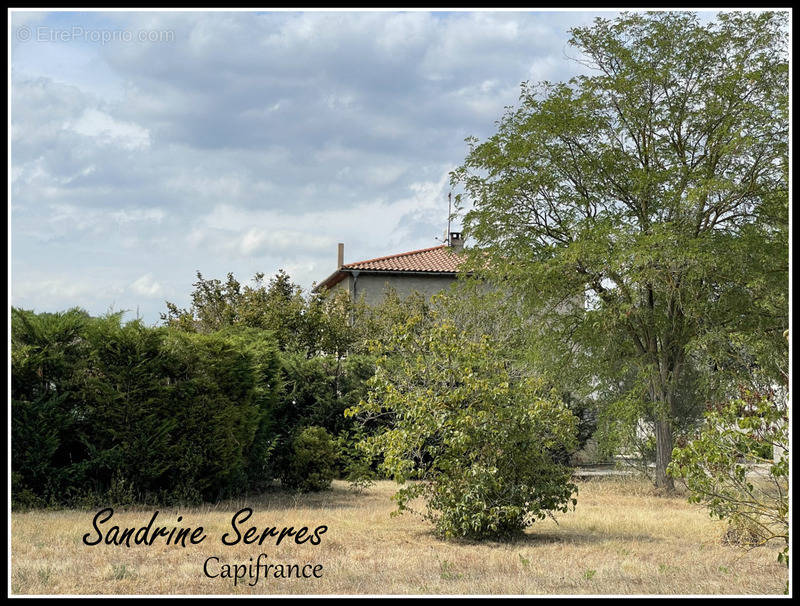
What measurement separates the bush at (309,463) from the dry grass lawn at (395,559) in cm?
223

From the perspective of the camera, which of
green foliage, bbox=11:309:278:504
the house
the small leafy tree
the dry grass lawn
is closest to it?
the dry grass lawn

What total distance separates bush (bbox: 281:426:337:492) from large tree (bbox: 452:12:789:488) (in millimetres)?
5439

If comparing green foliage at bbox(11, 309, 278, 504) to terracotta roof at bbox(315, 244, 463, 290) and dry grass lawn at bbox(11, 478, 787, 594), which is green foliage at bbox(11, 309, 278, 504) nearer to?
dry grass lawn at bbox(11, 478, 787, 594)

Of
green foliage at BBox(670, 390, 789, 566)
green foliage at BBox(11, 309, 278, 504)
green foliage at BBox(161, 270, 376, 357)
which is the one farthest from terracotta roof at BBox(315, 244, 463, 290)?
green foliage at BBox(670, 390, 789, 566)

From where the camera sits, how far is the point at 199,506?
35.0 feet

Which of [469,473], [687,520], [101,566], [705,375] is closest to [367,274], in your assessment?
[705,375]

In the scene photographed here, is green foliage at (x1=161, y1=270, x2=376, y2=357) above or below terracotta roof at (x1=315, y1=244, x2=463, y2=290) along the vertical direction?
below

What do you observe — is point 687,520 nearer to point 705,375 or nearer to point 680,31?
point 705,375

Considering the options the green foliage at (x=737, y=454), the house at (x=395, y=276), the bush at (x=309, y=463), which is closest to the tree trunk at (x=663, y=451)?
the bush at (x=309, y=463)

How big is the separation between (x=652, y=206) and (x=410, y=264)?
1704 centimetres

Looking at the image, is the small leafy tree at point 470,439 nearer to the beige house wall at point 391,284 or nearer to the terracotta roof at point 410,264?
the terracotta roof at point 410,264

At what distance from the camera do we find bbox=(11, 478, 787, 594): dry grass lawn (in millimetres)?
6344

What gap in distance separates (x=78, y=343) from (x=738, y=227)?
1250 centimetres

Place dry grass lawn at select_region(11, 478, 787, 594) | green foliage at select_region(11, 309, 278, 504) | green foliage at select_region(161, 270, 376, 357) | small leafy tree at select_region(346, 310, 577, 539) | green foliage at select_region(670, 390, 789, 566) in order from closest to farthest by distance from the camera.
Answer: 1. dry grass lawn at select_region(11, 478, 787, 594)
2. green foliage at select_region(670, 390, 789, 566)
3. small leafy tree at select_region(346, 310, 577, 539)
4. green foliage at select_region(11, 309, 278, 504)
5. green foliage at select_region(161, 270, 376, 357)
